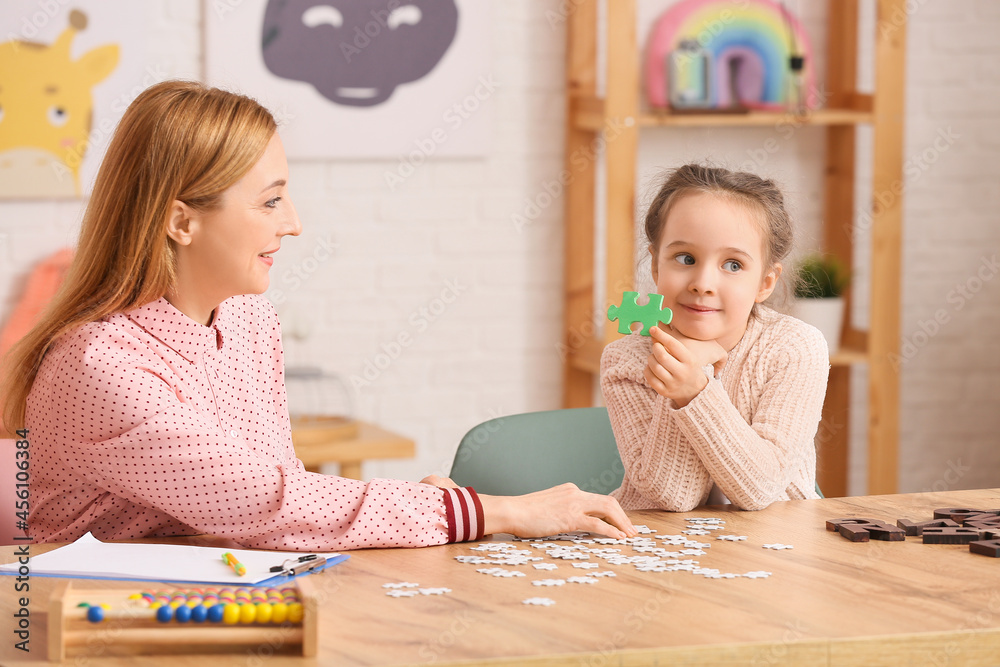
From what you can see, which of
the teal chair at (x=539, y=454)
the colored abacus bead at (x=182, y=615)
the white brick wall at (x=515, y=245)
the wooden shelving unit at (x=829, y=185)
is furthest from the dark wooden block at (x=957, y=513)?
the white brick wall at (x=515, y=245)

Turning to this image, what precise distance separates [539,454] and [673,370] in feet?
1.97

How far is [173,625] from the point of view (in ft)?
4.32

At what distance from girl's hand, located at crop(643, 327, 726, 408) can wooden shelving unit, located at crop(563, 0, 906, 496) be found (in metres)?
1.77

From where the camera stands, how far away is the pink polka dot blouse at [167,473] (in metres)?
1.69

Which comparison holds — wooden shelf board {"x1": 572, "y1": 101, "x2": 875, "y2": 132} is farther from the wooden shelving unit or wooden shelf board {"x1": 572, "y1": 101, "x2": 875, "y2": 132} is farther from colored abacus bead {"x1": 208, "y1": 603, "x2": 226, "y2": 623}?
colored abacus bead {"x1": 208, "y1": 603, "x2": 226, "y2": 623}

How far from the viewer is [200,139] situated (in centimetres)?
186

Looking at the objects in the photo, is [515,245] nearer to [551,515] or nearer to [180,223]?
[180,223]

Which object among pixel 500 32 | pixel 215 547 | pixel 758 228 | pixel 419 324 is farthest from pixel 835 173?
pixel 215 547

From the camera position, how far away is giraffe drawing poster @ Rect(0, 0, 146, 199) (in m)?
3.53

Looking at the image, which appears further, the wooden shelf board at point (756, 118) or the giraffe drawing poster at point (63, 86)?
the wooden shelf board at point (756, 118)

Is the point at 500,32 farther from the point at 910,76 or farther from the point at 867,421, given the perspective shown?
the point at 867,421

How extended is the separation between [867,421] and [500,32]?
1843mm

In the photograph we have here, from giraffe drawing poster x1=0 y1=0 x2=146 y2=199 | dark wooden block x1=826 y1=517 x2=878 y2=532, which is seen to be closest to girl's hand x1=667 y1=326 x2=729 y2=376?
dark wooden block x1=826 y1=517 x2=878 y2=532

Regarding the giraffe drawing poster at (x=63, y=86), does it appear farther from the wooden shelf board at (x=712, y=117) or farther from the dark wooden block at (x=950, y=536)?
the dark wooden block at (x=950, y=536)
